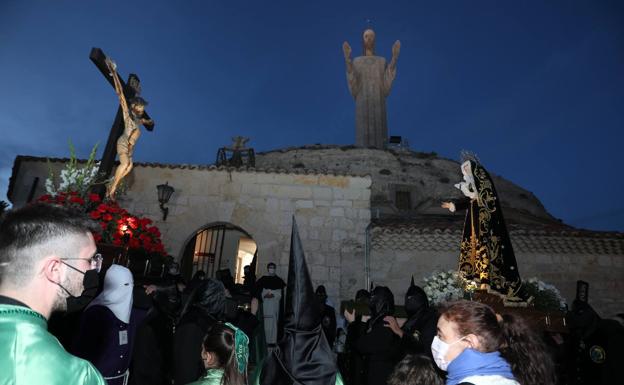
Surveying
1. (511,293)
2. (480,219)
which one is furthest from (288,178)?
(511,293)

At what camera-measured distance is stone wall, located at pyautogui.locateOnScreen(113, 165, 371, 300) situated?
981 cm

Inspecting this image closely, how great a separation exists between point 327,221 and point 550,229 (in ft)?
22.2

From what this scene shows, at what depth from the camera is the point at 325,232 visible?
33.1ft

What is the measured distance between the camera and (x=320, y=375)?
2.02 meters

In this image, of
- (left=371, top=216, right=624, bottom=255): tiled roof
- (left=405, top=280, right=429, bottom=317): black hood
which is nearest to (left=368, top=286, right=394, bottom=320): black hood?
(left=405, top=280, right=429, bottom=317): black hood

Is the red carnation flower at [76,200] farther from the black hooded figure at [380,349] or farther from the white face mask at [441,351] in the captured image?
the white face mask at [441,351]

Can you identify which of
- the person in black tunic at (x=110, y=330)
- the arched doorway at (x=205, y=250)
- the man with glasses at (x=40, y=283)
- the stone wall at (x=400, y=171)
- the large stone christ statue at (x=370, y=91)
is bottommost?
the person in black tunic at (x=110, y=330)

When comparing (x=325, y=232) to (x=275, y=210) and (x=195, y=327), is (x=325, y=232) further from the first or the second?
(x=195, y=327)

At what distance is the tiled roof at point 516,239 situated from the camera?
34.2 feet

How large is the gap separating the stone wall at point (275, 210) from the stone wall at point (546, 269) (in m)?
0.95

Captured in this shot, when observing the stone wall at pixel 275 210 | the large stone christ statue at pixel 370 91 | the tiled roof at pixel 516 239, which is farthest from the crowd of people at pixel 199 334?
the large stone christ statue at pixel 370 91

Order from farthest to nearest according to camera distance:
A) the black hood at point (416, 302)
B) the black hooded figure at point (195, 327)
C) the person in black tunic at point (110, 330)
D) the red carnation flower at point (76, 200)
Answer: the red carnation flower at point (76, 200) < the black hood at point (416, 302) < the black hooded figure at point (195, 327) < the person in black tunic at point (110, 330)

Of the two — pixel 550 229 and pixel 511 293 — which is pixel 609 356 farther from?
pixel 550 229

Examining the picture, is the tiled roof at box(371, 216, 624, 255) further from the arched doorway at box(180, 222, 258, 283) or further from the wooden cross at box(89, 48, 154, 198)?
the wooden cross at box(89, 48, 154, 198)
